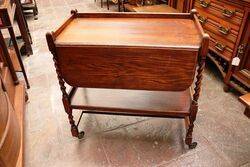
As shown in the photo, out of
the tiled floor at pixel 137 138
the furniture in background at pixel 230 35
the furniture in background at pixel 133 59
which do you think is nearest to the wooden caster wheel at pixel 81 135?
the tiled floor at pixel 137 138

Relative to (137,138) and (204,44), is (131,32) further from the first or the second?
(137,138)

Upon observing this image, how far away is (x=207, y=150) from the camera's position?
171cm

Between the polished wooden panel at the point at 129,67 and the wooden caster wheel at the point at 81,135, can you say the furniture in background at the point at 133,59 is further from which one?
the wooden caster wheel at the point at 81,135

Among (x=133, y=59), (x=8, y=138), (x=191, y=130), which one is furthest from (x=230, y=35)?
(x=8, y=138)

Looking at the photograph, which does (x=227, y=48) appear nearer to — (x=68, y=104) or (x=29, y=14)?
(x=68, y=104)

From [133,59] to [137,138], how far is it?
760mm

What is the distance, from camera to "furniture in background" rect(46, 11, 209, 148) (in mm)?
1296

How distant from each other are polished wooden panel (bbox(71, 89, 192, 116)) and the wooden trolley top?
1.56 feet

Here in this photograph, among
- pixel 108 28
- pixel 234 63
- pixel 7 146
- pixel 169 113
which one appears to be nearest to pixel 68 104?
pixel 7 146

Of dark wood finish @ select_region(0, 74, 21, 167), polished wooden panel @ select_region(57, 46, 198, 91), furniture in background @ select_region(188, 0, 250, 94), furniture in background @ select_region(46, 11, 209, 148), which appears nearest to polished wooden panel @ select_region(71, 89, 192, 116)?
furniture in background @ select_region(46, 11, 209, 148)

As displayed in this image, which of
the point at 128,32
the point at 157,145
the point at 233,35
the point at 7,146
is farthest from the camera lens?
the point at 233,35

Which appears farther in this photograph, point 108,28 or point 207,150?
point 207,150

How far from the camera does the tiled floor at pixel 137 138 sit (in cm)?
166

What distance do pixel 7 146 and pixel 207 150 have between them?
133cm
